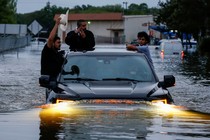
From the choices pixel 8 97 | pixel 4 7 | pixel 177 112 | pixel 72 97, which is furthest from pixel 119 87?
pixel 4 7

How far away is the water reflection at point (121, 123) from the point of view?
19.0ft

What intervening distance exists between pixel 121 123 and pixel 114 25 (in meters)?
133

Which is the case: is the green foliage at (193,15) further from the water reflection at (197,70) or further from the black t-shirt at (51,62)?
the black t-shirt at (51,62)

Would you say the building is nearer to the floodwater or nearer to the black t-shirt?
the black t-shirt

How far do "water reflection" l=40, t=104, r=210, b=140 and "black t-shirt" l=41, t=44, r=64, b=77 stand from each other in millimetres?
5179

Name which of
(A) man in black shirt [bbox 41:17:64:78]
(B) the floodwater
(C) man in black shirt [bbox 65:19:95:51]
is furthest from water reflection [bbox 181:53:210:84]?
(B) the floodwater

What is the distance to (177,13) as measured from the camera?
6662 centimetres

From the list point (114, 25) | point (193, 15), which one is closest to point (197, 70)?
point (193, 15)

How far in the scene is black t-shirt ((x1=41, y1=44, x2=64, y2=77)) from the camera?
12.3 m

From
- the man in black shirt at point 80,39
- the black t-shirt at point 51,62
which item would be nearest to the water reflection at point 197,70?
the man in black shirt at point 80,39

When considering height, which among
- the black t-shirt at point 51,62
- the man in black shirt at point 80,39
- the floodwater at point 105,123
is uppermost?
the man in black shirt at point 80,39

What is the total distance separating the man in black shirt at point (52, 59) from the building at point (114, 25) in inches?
4420

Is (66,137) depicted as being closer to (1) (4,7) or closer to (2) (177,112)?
(2) (177,112)

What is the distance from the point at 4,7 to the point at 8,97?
211ft
